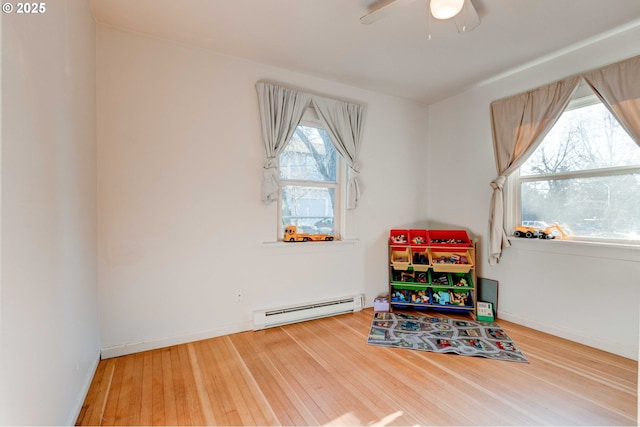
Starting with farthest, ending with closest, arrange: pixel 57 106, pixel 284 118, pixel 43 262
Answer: pixel 284 118
pixel 57 106
pixel 43 262

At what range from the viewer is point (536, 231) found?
2.82m

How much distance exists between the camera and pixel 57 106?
1427 mm

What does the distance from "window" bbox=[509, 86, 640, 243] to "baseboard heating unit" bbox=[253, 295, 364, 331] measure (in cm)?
204

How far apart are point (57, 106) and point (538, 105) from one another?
3685mm

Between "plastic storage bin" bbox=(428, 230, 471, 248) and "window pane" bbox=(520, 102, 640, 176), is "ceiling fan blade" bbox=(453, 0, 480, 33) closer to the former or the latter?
"window pane" bbox=(520, 102, 640, 176)

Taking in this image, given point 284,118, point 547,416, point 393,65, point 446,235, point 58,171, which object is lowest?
point 547,416

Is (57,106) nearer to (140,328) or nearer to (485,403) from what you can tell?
(140,328)

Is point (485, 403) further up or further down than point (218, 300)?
further down

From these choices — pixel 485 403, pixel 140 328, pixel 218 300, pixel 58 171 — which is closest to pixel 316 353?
pixel 218 300

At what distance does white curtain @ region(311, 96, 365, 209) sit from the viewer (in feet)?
10.2

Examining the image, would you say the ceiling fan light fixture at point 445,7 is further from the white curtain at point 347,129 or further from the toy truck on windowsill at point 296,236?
the toy truck on windowsill at point 296,236

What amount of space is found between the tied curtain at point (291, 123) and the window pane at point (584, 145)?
1855 millimetres

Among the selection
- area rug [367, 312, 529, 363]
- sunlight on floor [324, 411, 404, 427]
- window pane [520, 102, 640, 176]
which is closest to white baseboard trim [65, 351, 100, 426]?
sunlight on floor [324, 411, 404, 427]

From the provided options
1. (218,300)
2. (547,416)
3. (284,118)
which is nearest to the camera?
(547,416)
